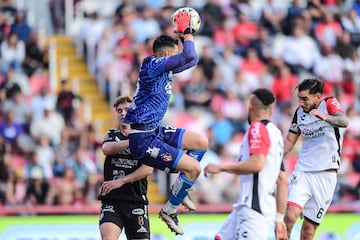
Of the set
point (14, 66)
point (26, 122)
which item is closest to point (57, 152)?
point (26, 122)

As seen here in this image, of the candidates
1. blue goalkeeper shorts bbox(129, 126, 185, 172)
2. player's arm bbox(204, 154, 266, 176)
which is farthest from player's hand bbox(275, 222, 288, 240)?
blue goalkeeper shorts bbox(129, 126, 185, 172)

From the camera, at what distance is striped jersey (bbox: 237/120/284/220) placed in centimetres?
1179

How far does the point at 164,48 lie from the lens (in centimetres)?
1284

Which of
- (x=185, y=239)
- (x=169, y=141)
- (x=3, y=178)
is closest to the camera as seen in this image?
(x=169, y=141)

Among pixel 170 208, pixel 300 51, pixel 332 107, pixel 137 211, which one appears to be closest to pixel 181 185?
pixel 170 208

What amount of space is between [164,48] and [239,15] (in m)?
12.6

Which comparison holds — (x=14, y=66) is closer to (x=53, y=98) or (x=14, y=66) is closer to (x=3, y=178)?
(x=53, y=98)

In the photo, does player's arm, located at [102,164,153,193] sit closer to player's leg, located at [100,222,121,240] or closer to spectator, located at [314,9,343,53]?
player's leg, located at [100,222,121,240]

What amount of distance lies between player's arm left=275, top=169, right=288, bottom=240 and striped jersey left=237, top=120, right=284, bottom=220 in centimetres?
13

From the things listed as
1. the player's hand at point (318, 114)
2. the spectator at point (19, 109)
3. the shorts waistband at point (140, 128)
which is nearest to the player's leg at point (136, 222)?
the shorts waistband at point (140, 128)

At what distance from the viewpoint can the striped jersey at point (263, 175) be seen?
11789 millimetres

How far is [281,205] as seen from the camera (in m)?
12.1

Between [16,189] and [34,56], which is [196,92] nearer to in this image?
[34,56]

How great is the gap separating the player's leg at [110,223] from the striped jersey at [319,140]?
2.64 m
